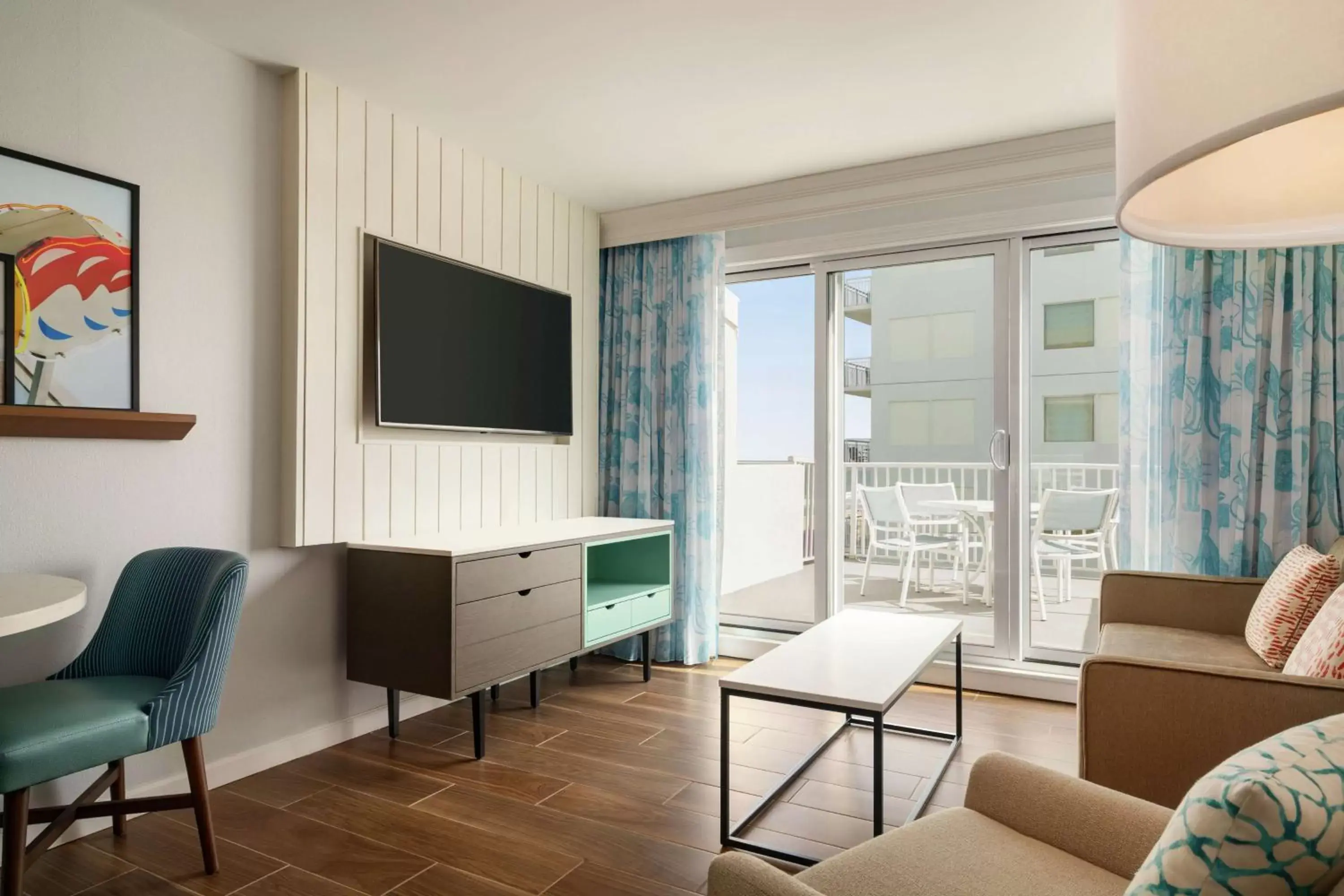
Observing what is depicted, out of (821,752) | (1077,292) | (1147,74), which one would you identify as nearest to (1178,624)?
(821,752)

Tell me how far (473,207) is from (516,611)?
179cm

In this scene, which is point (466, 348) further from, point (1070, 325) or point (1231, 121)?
point (1231, 121)

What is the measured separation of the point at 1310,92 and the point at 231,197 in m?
2.99

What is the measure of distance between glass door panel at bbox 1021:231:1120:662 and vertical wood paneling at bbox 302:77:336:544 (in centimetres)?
299

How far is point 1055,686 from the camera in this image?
358 centimetres

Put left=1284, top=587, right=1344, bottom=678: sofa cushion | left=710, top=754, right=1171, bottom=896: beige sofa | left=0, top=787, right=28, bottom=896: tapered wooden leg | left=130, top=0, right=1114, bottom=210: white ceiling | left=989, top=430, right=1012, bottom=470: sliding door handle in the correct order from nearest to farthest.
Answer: left=710, top=754, right=1171, bottom=896: beige sofa, left=0, top=787, right=28, bottom=896: tapered wooden leg, left=1284, top=587, right=1344, bottom=678: sofa cushion, left=130, top=0, right=1114, bottom=210: white ceiling, left=989, top=430, right=1012, bottom=470: sliding door handle

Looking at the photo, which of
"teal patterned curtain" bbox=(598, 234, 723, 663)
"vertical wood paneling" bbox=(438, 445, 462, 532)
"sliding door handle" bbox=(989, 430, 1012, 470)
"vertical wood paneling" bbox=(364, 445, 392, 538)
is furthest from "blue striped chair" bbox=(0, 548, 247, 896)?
"sliding door handle" bbox=(989, 430, 1012, 470)

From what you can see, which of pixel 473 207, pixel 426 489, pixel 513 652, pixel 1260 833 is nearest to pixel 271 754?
pixel 513 652

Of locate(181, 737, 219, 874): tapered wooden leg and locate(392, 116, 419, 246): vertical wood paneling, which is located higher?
locate(392, 116, 419, 246): vertical wood paneling

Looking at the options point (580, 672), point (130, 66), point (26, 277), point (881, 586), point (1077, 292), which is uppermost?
point (130, 66)

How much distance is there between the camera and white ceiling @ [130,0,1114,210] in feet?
8.14

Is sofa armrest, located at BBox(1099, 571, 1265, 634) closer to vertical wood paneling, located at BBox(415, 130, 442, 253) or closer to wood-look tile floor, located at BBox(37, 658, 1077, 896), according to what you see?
wood-look tile floor, located at BBox(37, 658, 1077, 896)

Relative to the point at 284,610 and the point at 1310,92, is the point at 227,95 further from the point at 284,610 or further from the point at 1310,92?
the point at 1310,92

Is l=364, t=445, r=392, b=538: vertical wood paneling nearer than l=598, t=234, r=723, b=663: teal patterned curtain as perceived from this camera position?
Yes
